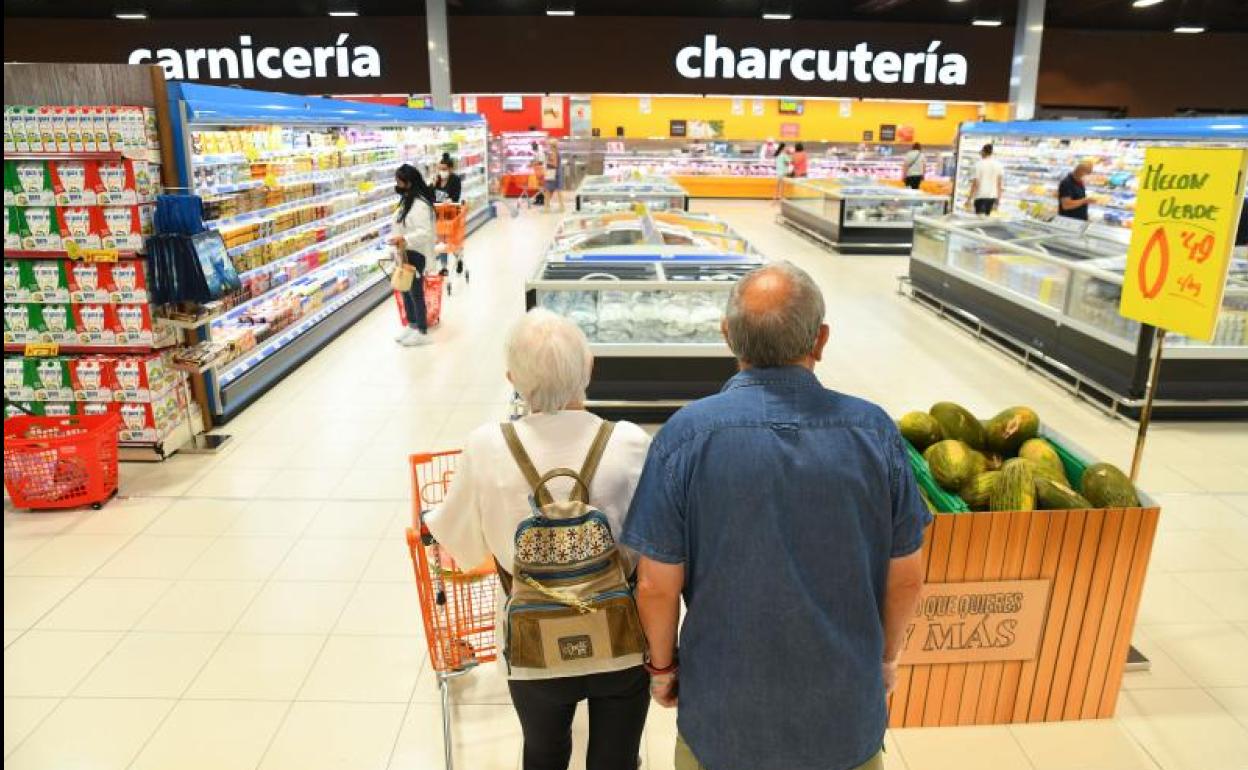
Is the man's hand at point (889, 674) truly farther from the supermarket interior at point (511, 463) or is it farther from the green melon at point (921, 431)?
the green melon at point (921, 431)

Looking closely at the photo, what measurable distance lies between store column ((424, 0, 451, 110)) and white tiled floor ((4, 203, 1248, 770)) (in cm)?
1181

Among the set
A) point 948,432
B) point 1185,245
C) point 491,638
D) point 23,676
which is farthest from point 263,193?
point 1185,245

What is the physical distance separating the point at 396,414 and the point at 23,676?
3071mm

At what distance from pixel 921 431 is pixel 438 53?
15.3 m

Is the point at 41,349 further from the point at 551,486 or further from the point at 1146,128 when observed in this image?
the point at 1146,128

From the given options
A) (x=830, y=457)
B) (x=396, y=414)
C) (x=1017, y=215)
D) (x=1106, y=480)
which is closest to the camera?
(x=830, y=457)

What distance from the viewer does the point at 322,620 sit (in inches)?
145

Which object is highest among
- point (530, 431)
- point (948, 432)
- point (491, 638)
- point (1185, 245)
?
point (1185, 245)

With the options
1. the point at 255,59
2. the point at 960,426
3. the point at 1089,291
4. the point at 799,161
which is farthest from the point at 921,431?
the point at 255,59

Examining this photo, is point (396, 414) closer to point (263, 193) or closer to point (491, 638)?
point (263, 193)

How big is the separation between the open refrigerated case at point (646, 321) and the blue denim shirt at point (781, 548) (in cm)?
364

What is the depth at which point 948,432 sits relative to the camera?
136 inches

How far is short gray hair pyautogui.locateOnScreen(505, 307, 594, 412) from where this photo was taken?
203cm

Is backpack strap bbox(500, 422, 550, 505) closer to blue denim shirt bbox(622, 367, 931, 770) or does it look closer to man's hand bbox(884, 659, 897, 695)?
blue denim shirt bbox(622, 367, 931, 770)
